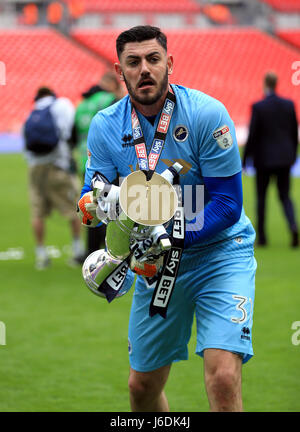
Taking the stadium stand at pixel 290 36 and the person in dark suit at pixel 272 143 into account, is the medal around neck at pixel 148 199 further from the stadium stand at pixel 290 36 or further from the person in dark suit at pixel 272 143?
the stadium stand at pixel 290 36

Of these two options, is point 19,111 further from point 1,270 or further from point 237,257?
point 237,257

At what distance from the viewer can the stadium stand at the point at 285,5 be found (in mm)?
34812

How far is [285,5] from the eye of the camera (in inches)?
1380

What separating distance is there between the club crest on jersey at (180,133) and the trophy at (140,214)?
191 millimetres

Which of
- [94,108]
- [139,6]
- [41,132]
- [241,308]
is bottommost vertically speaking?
[241,308]

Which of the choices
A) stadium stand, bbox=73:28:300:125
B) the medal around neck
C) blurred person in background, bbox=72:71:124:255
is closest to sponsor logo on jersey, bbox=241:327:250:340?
the medal around neck

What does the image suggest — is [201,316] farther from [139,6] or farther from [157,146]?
[139,6]

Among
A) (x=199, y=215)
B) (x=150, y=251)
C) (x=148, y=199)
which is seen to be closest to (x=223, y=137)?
(x=199, y=215)

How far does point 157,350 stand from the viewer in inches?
167

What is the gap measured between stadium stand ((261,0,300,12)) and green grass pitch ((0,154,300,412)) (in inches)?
1035

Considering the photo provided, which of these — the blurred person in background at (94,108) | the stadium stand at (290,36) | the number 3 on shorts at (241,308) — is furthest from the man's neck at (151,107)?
the stadium stand at (290,36)

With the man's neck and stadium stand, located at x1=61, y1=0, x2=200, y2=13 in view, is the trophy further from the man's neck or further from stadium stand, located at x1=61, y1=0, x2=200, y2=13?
stadium stand, located at x1=61, y1=0, x2=200, y2=13

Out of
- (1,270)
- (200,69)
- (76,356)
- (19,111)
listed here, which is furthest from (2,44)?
(76,356)

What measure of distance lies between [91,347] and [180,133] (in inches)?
124
